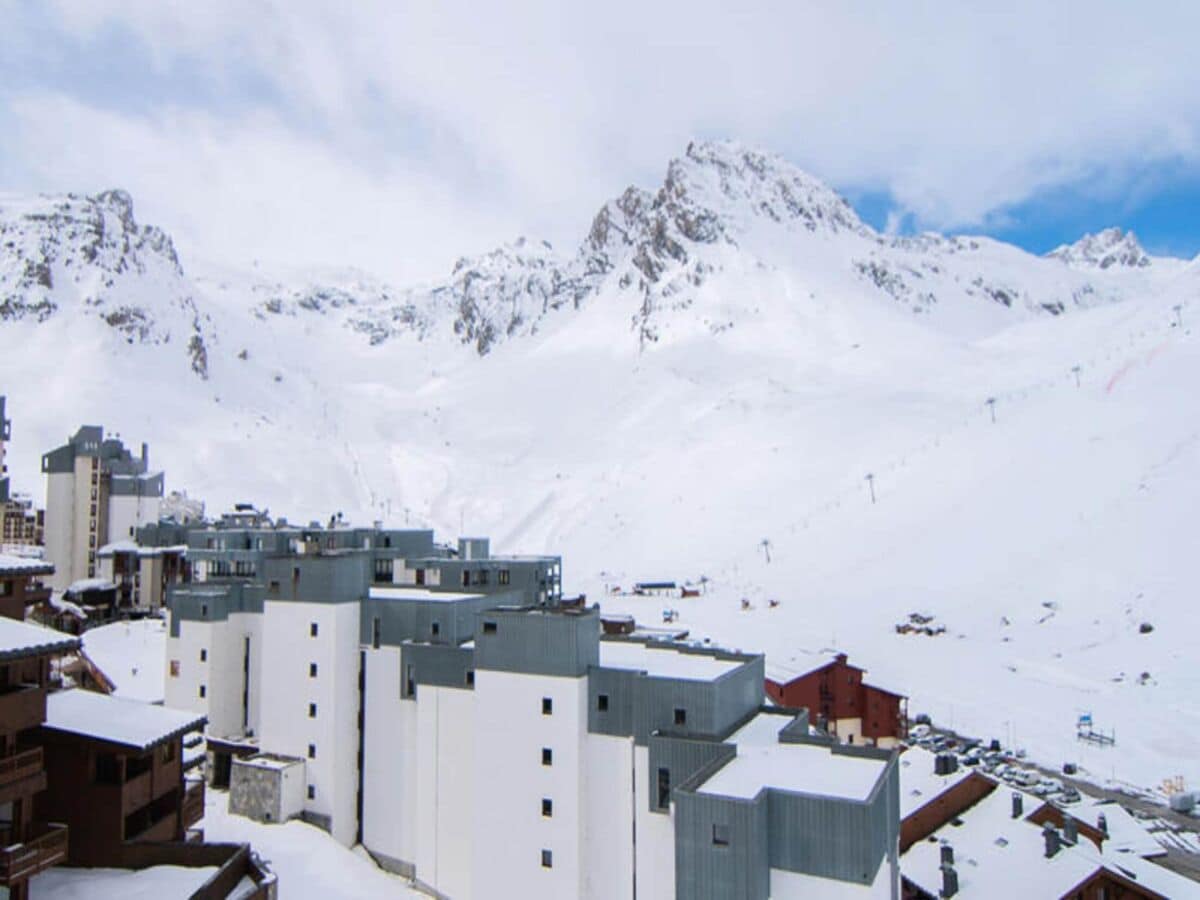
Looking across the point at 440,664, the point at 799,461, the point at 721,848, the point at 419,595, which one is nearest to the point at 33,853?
the point at 440,664

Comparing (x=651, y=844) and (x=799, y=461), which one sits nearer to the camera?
(x=651, y=844)

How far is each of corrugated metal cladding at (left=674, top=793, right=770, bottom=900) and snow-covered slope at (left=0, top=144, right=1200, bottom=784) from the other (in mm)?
35015

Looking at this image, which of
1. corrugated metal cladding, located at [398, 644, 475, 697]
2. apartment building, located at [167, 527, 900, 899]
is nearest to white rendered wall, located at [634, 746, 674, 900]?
apartment building, located at [167, 527, 900, 899]

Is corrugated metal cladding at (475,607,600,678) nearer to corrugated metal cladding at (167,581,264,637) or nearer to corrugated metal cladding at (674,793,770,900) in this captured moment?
corrugated metal cladding at (674,793,770,900)

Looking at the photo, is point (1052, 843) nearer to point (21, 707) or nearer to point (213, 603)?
point (21, 707)

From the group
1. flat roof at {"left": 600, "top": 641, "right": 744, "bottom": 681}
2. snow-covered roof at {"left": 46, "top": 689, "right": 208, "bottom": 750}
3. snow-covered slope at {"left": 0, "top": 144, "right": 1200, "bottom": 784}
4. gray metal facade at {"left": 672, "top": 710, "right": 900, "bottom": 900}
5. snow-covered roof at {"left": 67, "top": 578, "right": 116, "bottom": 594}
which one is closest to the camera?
gray metal facade at {"left": 672, "top": 710, "right": 900, "bottom": 900}

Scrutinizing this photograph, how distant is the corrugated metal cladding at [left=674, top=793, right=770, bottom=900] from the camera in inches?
808

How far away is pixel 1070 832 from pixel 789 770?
632 inches

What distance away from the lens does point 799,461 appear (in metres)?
118

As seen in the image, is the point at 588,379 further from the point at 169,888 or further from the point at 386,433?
the point at 169,888

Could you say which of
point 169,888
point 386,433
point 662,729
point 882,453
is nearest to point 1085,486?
point 882,453

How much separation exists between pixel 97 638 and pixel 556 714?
50.9m

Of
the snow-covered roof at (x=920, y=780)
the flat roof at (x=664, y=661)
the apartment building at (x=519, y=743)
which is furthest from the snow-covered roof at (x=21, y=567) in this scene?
the snow-covered roof at (x=920, y=780)

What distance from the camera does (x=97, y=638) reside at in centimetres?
6322
